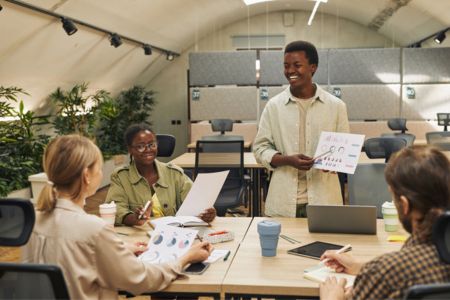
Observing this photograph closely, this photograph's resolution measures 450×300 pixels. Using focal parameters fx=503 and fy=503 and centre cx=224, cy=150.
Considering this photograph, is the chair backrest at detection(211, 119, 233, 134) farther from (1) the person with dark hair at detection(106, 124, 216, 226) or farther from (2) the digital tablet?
(2) the digital tablet

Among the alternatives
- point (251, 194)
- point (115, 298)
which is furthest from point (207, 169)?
point (115, 298)

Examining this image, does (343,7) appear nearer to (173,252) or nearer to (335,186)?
(335,186)

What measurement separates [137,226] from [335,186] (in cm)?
105

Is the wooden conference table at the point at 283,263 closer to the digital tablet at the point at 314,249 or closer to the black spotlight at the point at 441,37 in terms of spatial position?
the digital tablet at the point at 314,249

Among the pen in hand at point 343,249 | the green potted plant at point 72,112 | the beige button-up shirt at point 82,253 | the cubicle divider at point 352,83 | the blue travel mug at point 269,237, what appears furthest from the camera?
the cubicle divider at point 352,83

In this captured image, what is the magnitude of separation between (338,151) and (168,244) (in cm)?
97

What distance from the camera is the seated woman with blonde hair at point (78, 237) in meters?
1.50

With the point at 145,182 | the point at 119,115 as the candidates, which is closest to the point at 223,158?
the point at 145,182

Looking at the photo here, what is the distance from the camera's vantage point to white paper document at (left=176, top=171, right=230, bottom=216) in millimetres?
2422

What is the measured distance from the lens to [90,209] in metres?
6.61

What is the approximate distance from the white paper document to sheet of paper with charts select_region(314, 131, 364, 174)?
48cm

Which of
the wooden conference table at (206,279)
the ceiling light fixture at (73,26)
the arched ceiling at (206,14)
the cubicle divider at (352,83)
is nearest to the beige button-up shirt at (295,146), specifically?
the wooden conference table at (206,279)

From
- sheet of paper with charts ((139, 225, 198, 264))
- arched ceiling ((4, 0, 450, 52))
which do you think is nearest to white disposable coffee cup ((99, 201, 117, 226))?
sheet of paper with charts ((139, 225, 198, 264))

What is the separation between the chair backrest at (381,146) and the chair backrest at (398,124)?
3.86 m
